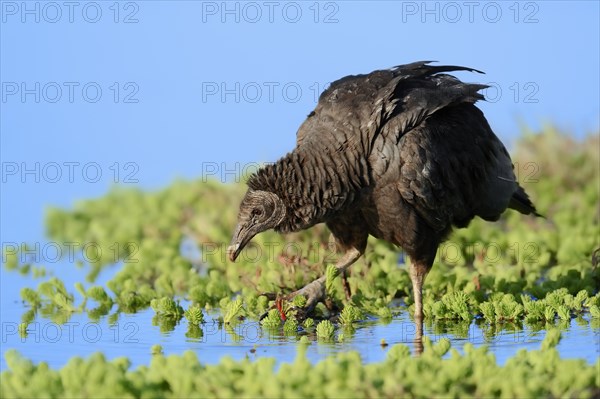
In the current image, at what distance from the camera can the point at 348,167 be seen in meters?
8.17

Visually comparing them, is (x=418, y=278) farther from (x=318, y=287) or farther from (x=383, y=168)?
(x=383, y=168)

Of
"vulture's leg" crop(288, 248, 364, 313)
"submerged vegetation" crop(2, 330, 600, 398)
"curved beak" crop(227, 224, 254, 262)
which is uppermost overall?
"curved beak" crop(227, 224, 254, 262)

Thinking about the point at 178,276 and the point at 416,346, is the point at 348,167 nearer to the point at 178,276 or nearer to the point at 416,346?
the point at 416,346

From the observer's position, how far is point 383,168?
26.9 ft

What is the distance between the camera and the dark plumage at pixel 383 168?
323 inches

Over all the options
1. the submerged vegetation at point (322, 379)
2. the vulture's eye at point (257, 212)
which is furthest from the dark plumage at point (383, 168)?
the submerged vegetation at point (322, 379)

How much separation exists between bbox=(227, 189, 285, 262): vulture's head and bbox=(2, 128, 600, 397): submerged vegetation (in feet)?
1.66

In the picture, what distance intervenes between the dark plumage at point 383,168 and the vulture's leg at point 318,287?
16 mm

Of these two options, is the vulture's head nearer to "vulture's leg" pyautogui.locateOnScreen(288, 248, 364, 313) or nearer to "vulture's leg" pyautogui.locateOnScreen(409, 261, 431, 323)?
"vulture's leg" pyautogui.locateOnScreen(288, 248, 364, 313)

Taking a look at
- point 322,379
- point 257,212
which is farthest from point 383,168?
point 322,379

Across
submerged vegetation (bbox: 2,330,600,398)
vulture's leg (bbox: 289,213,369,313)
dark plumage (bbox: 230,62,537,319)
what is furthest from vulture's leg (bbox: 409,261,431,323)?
submerged vegetation (bbox: 2,330,600,398)

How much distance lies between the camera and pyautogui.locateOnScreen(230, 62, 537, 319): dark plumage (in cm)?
820

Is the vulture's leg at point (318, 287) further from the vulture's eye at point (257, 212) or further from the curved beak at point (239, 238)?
the vulture's eye at point (257, 212)

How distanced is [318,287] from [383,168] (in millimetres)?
1326
